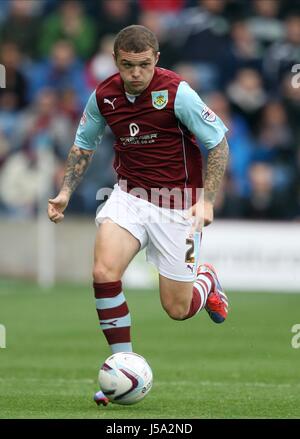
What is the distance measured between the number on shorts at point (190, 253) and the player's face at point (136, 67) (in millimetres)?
1207

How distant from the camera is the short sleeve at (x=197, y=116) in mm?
8148

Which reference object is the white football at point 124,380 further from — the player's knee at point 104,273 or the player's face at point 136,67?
the player's face at point 136,67

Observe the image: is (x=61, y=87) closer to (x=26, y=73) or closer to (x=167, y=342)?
(x=26, y=73)

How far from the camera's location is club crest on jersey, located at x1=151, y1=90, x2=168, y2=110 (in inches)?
324

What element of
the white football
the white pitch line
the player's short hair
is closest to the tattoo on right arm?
the player's short hair

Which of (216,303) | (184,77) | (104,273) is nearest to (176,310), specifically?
(216,303)

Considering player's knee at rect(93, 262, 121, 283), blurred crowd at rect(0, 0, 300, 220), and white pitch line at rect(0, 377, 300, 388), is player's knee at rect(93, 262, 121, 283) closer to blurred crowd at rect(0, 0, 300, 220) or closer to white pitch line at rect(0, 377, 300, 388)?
white pitch line at rect(0, 377, 300, 388)

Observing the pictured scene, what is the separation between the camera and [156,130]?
835 centimetres

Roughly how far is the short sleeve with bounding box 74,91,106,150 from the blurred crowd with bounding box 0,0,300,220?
863 centimetres

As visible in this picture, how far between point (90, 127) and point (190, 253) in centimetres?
114

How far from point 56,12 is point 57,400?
12.8 m

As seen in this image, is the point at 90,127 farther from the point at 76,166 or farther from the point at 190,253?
the point at 190,253
